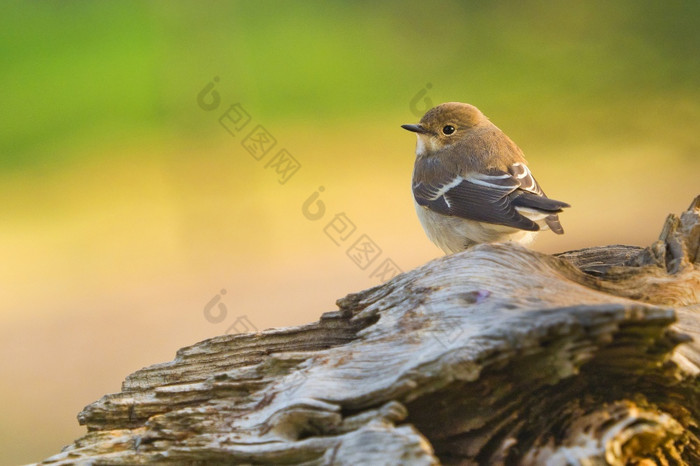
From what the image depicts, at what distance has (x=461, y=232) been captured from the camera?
342 cm

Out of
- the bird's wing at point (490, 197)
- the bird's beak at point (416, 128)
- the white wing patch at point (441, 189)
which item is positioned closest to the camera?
the bird's wing at point (490, 197)

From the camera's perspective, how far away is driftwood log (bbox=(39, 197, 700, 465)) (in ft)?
5.41

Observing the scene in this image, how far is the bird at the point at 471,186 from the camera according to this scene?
314cm

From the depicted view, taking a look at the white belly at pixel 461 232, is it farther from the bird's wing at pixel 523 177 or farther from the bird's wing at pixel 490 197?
the bird's wing at pixel 523 177

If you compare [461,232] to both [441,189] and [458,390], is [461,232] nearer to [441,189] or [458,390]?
[441,189]

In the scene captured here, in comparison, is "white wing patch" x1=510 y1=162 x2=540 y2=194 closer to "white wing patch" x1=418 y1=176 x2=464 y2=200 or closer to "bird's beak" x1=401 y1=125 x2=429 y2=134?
"white wing patch" x1=418 y1=176 x2=464 y2=200

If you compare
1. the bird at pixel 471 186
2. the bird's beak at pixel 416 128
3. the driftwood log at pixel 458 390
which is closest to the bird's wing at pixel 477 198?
the bird at pixel 471 186

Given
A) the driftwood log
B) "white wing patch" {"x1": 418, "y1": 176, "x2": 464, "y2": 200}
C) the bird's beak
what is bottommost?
the driftwood log

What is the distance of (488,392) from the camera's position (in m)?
1.76

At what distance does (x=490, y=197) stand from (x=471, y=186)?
0.69 feet

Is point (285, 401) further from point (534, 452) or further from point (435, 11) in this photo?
point (435, 11)

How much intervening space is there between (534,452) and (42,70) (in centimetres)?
437

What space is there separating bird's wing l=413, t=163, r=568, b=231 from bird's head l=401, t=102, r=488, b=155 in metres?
0.36

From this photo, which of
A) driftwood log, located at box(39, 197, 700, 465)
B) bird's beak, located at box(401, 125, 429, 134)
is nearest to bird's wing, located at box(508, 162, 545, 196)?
bird's beak, located at box(401, 125, 429, 134)
